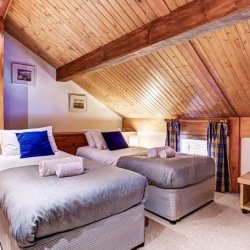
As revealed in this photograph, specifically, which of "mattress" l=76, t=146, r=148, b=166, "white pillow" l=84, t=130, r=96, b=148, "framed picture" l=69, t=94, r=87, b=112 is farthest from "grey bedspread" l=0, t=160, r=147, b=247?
"framed picture" l=69, t=94, r=87, b=112

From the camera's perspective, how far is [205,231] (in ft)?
8.02

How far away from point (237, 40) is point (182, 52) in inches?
24.8

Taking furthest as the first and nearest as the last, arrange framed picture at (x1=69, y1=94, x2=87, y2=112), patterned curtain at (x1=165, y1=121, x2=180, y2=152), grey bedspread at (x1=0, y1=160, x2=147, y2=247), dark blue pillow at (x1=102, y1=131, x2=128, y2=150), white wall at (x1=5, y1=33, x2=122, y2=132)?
framed picture at (x1=69, y1=94, x2=87, y2=112)
patterned curtain at (x1=165, y1=121, x2=180, y2=152)
white wall at (x1=5, y1=33, x2=122, y2=132)
dark blue pillow at (x1=102, y1=131, x2=128, y2=150)
grey bedspread at (x1=0, y1=160, x2=147, y2=247)

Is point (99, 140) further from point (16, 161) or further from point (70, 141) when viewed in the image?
point (16, 161)

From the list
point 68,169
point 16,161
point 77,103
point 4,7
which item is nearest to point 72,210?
point 68,169

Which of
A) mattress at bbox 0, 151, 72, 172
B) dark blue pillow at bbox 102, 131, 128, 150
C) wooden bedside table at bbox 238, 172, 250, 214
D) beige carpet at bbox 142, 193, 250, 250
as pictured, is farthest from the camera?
dark blue pillow at bbox 102, 131, 128, 150

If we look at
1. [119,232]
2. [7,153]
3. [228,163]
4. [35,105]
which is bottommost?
[119,232]

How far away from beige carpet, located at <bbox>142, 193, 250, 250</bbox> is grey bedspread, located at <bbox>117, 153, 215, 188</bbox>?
1.37ft

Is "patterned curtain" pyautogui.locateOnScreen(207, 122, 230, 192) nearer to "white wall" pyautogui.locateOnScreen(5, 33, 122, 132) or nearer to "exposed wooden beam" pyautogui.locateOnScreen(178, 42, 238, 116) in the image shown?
"exposed wooden beam" pyautogui.locateOnScreen(178, 42, 238, 116)

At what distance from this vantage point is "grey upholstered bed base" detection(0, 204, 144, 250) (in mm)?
1615

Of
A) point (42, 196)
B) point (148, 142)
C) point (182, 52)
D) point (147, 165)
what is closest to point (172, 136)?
point (148, 142)

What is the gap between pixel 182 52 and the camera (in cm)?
276

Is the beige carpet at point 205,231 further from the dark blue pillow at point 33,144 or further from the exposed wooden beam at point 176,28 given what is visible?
the exposed wooden beam at point 176,28

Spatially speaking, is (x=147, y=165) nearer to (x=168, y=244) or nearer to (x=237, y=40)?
(x=168, y=244)
